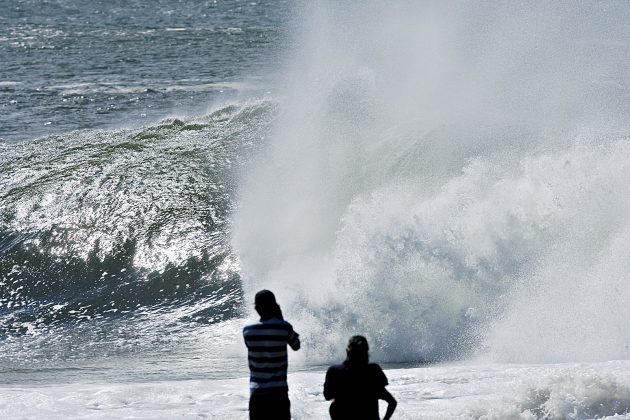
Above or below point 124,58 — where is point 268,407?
below

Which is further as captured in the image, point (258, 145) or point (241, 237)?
point (258, 145)

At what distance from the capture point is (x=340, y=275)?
43.9 feet

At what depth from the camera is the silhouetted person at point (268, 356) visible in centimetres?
669

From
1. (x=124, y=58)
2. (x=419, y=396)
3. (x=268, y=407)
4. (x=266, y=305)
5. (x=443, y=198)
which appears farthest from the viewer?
(x=124, y=58)

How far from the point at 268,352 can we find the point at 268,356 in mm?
29

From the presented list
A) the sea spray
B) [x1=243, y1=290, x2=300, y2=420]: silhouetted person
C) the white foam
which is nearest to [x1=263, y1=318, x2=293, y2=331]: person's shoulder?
[x1=243, y1=290, x2=300, y2=420]: silhouetted person

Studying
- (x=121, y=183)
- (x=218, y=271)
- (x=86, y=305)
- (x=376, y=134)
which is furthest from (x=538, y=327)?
(x=121, y=183)

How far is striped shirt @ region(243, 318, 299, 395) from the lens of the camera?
669cm

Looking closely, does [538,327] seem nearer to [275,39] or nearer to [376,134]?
[376,134]

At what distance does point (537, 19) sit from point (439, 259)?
56.0ft

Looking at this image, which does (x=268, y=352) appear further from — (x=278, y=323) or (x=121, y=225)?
(x=121, y=225)

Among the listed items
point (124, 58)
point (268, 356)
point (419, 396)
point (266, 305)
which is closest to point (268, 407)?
point (268, 356)

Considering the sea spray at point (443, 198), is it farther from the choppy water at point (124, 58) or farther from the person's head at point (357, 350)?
the person's head at point (357, 350)

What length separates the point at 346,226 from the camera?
14367 mm
